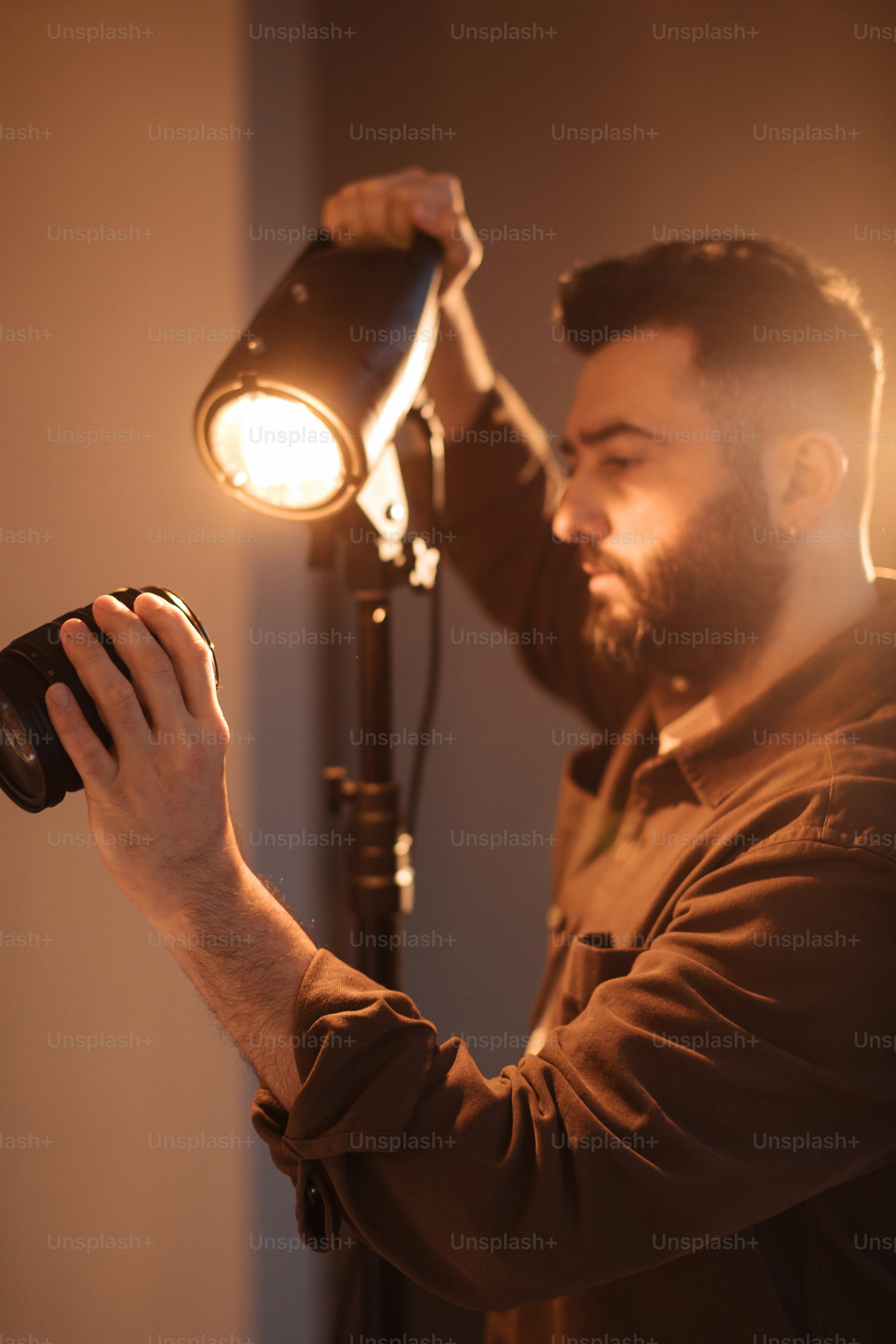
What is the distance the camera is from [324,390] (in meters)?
0.68

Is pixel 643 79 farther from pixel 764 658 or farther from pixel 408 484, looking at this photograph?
pixel 764 658

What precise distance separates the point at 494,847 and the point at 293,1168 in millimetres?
A: 1044

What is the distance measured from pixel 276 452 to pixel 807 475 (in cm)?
67

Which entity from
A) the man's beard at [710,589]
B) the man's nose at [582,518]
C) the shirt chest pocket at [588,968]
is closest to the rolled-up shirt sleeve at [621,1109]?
the shirt chest pocket at [588,968]

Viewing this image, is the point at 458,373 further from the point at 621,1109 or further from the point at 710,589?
the point at 621,1109

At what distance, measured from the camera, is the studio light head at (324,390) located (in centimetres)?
70

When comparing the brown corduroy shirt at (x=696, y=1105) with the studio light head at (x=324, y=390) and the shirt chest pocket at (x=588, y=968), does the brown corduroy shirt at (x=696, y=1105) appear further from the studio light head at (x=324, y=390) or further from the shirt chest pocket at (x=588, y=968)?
the studio light head at (x=324, y=390)

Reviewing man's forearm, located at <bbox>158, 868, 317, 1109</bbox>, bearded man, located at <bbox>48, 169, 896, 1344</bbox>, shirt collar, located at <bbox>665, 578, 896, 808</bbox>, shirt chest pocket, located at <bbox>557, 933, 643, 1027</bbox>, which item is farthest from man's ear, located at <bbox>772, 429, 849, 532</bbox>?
man's forearm, located at <bbox>158, 868, 317, 1109</bbox>

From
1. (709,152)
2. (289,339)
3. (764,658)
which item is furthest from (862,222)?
(289,339)

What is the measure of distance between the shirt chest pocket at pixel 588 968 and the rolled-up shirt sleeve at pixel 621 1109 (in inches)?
5.7

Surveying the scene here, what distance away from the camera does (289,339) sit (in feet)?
2.34

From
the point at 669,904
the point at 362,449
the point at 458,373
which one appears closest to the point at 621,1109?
the point at 669,904

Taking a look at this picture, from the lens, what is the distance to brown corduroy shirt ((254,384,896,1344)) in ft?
1.99

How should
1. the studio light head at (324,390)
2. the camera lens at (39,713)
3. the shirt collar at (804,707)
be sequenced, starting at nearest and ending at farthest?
the camera lens at (39,713) → the studio light head at (324,390) → the shirt collar at (804,707)
